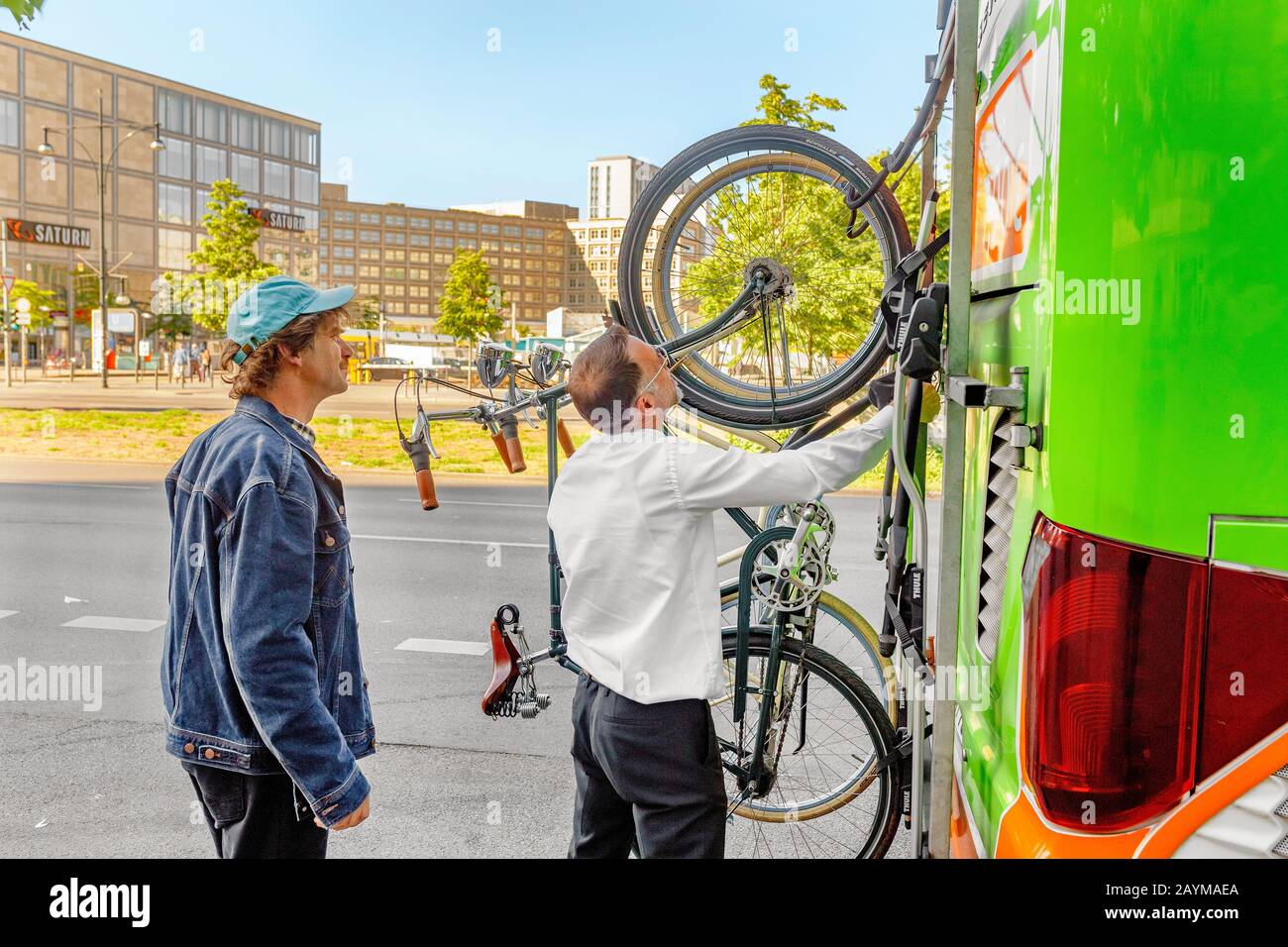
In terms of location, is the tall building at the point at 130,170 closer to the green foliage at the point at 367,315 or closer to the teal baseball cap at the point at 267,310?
the green foliage at the point at 367,315

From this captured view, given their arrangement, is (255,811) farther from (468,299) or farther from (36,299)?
(36,299)

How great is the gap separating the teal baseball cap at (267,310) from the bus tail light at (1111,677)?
1.62 m

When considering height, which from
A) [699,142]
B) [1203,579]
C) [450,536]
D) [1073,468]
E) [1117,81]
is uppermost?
[699,142]

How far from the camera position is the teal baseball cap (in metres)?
2.48

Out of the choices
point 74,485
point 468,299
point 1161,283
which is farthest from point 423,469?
point 468,299

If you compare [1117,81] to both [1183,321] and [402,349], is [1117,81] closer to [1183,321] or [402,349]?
[1183,321]

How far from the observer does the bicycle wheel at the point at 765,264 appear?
347 cm

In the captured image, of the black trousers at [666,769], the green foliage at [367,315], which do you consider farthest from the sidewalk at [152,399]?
the green foliage at [367,315]

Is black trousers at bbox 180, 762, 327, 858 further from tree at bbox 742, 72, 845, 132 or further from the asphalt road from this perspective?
tree at bbox 742, 72, 845, 132

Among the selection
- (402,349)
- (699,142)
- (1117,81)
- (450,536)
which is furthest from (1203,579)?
(402,349)

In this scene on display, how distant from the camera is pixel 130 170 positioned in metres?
72.4

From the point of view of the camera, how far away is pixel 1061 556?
1741 mm

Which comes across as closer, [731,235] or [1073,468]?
[1073,468]
